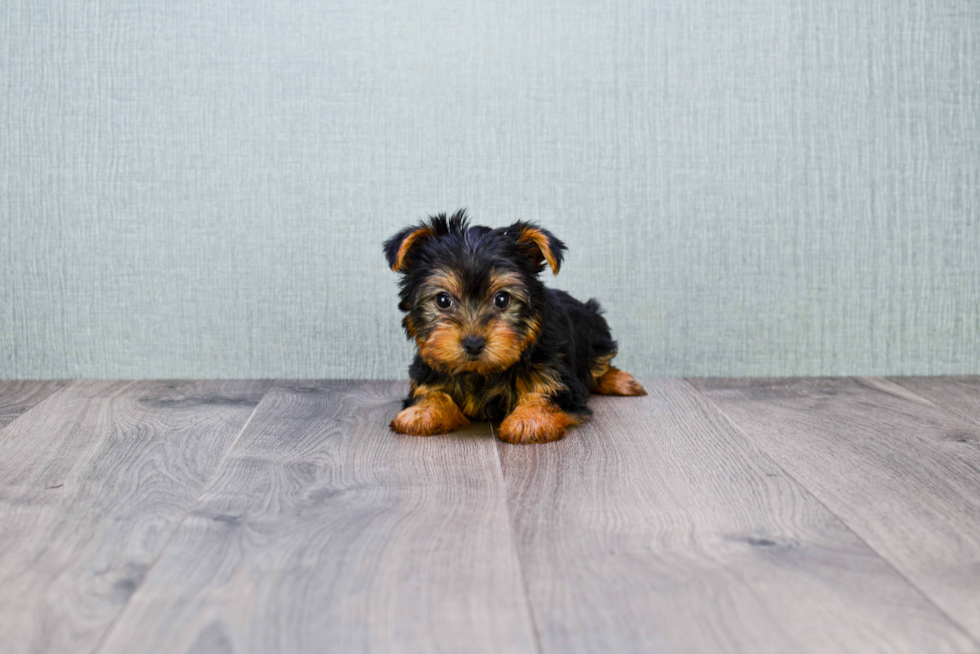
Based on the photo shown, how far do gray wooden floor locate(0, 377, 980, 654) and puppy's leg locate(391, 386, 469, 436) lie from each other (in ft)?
0.15

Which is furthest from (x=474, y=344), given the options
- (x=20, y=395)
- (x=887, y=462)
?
(x=20, y=395)

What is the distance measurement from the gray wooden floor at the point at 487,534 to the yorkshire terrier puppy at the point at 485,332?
0.30 ft

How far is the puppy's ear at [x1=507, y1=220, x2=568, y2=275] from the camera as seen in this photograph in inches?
99.3

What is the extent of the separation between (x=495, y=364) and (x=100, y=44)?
2.11 metres

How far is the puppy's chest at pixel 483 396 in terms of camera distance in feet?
8.86

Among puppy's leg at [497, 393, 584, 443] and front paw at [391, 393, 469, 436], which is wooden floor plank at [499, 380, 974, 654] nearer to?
puppy's leg at [497, 393, 584, 443]

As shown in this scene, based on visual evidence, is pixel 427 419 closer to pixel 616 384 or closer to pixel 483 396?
pixel 483 396

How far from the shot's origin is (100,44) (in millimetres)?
3330

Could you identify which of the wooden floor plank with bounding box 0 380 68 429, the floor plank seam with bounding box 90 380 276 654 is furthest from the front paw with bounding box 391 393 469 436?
the wooden floor plank with bounding box 0 380 68 429

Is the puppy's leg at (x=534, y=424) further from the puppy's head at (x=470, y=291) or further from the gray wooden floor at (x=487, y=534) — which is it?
the puppy's head at (x=470, y=291)

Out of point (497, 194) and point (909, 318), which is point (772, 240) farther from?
point (497, 194)

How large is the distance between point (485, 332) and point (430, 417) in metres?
0.33

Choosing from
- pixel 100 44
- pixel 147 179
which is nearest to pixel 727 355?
pixel 147 179

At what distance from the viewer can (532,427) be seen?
97.4 inches
